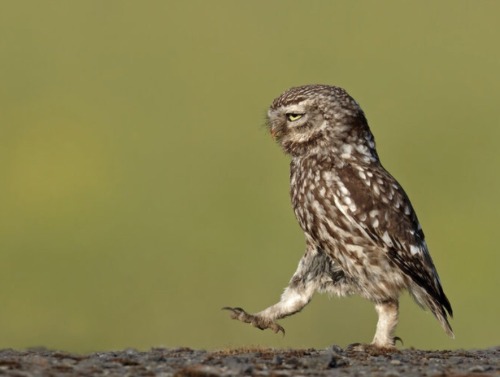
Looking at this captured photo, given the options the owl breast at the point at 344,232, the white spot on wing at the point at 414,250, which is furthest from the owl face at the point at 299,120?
the white spot on wing at the point at 414,250

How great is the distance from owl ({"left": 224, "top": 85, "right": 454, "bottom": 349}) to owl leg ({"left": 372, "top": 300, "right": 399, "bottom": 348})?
A: 1 centimetres

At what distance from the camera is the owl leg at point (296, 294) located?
1448cm

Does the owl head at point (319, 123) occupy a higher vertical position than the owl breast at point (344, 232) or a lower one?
higher

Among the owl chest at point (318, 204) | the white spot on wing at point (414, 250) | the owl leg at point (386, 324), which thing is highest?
the owl chest at point (318, 204)

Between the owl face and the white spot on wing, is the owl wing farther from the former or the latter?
the owl face

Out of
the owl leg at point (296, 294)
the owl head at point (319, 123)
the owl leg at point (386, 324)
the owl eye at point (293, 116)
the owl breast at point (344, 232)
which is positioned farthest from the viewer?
the owl eye at point (293, 116)

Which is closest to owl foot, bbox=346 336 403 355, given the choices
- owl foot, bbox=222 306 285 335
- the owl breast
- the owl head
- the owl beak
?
the owl breast

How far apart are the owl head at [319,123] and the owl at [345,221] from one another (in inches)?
0.4

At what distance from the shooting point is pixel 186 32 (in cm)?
5191

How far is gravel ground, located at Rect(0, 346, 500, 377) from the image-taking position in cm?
1126

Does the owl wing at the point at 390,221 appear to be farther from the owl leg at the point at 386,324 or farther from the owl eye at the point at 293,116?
the owl eye at the point at 293,116

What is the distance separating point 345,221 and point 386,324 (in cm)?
120

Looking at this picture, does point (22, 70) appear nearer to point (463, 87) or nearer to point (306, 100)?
point (463, 87)

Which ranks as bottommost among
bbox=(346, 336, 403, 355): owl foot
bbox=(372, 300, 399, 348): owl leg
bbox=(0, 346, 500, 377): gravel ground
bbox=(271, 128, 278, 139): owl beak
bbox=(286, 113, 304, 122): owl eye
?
bbox=(0, 346, 500, 377): gravel ground
